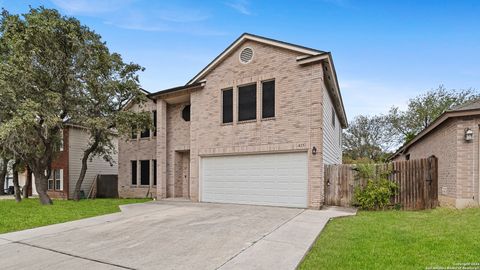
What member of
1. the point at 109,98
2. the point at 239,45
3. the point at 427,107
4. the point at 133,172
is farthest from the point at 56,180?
the point at 427,107

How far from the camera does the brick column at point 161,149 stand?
15.7 meters

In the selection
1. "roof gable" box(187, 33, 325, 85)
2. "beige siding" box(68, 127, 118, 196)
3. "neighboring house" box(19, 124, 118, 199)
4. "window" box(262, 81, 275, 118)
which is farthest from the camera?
"beige siding" box(68, 127, 118, 196)

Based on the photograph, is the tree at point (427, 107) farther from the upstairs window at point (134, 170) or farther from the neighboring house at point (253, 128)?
the upstairs window at point (134, 170)

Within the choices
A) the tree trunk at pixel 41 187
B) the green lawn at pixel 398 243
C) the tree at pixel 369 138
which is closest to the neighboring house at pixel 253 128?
the green lawn at pixel 398 243

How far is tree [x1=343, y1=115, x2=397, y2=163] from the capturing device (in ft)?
126

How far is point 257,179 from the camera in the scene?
491 inches

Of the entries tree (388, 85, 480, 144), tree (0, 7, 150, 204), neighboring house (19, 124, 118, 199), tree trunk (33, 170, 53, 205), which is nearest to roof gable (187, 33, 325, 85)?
tree (0, 7, 150, 204)

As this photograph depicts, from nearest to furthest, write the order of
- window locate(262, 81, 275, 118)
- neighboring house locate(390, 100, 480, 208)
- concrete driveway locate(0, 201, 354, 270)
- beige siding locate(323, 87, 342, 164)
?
concrete driveway locate(0, 201, 354, 270), neighboring house locate(390, 100, 480, 208), beige siding locate(323, 87, 342, 164), window locate(262, 81, 275, 118)

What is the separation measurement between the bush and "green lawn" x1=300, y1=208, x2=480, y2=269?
90.8 inches

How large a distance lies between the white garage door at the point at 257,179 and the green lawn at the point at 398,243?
343cm

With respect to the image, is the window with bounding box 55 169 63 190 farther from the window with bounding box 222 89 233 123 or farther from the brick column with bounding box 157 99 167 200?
the window with bounding box 222 89 233 123

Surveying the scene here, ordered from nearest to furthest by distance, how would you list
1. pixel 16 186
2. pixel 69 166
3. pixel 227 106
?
1. pixel 227 106
2. pixel 16 186
3. pixel 69 166

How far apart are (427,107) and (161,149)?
29.9 meters

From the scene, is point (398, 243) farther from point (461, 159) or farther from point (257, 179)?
point (257, 179)
